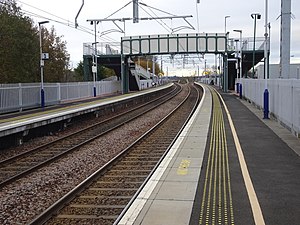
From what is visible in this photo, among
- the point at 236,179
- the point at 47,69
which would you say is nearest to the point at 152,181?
the point at 236,179

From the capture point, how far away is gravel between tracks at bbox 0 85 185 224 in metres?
7.82

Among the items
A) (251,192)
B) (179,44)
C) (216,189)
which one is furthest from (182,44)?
(251,192)

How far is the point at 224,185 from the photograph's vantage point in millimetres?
8086

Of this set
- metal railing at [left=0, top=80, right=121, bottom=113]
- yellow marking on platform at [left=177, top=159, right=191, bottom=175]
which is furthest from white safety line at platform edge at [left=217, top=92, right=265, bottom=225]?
metal railing at [left=0, top=80, right=121, bottom=113]

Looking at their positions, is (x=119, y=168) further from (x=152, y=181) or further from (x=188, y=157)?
(x=152, y=181)

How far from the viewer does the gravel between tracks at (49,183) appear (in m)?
7.82

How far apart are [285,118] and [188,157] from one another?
7.14 m

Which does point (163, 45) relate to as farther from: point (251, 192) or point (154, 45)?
point (251, 192)

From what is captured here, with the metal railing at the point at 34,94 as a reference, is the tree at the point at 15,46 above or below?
above

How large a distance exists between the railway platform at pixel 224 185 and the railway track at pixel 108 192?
1.61ft

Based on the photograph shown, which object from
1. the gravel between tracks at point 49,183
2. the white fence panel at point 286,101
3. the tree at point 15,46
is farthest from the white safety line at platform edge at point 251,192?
the tree at point 15,46

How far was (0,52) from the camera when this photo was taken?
32.8m

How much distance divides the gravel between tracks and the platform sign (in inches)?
1557

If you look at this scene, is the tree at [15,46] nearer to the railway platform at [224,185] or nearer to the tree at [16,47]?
the tree at [16,47]
